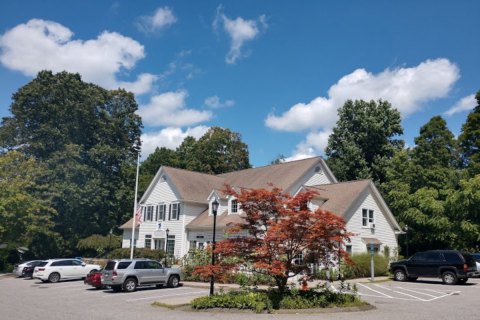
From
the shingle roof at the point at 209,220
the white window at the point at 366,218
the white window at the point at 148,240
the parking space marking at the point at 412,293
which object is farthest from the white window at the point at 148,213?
the parking space marking at the point at 412,293

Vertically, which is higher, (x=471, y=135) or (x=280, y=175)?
(x=471, y=135)

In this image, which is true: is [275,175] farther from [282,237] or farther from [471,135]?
[282,237]

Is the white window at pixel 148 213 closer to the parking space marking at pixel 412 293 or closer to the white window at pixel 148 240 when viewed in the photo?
the white window at pixel 148 240

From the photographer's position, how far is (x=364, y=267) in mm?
29906

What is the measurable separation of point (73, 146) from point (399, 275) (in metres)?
37.2

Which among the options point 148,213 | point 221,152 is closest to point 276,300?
point 148,213

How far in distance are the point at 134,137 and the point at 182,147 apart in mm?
14883

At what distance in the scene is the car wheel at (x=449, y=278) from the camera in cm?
2550

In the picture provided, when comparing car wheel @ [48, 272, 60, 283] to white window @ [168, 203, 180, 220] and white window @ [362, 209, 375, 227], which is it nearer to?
white window @ [168, 203, 180, 220]

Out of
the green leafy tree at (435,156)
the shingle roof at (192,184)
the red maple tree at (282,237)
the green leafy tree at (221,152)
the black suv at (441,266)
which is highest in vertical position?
the green leafy tree at (221,152)

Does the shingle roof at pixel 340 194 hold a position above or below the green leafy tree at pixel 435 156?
below

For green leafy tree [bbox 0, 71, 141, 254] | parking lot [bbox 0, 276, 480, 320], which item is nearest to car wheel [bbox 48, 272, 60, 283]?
parking lot [bbox 0, 276, 480, 320]

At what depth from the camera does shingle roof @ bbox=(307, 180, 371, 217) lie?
3255cm

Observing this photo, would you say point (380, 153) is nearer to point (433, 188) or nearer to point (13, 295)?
point (433, 188)
